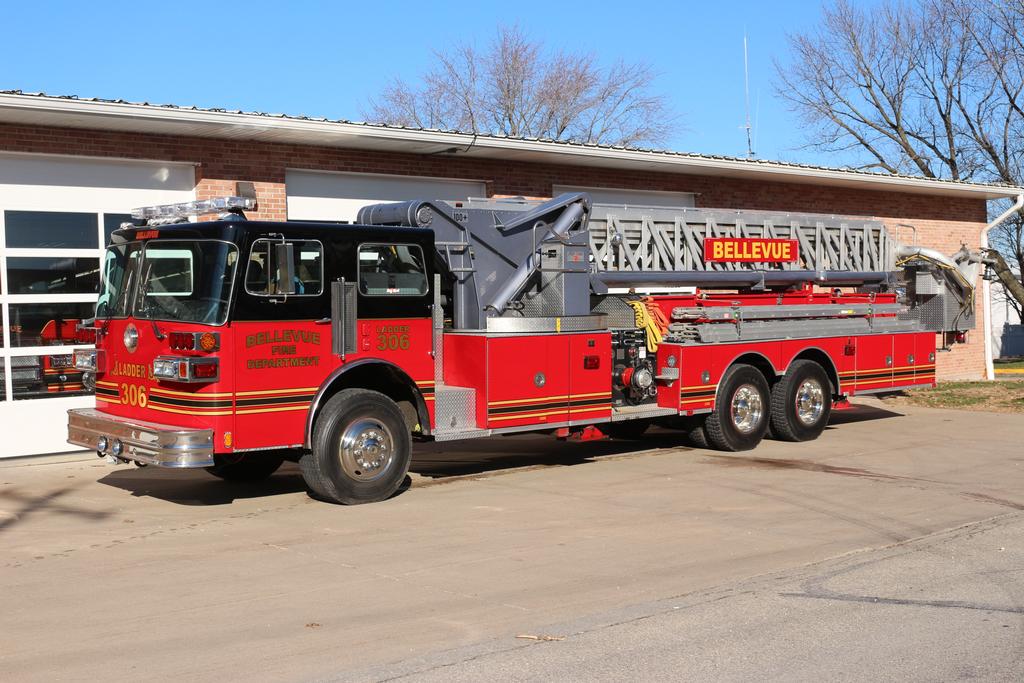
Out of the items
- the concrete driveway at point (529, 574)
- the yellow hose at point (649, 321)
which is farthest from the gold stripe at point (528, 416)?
the yellow hose at point (649, 321)

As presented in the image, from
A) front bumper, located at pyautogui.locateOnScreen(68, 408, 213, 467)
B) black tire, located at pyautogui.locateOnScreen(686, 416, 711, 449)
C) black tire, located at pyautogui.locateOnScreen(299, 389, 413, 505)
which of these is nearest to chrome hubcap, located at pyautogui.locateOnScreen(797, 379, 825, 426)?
black tire, located at pyautogui.locateOnScreen(686, 416, 711, 449)

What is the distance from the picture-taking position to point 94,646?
5656mm

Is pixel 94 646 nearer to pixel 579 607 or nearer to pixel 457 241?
pixel 579 607

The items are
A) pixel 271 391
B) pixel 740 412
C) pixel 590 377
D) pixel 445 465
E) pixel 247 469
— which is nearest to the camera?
pixel 271 391

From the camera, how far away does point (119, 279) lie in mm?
9695

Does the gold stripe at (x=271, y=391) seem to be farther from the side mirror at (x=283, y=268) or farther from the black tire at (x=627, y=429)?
the black tire at (x=627, y=429)

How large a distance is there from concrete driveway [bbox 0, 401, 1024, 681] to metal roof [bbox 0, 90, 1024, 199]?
152 inches

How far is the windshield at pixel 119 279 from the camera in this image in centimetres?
950

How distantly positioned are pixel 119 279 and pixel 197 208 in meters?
0.93

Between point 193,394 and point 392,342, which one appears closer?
point 193,394

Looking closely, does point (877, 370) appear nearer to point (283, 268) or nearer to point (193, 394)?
point (283, 268)

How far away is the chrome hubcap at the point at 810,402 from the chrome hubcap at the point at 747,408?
729mm

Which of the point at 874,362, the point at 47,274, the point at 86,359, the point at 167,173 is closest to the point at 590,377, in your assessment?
the point at 86,359

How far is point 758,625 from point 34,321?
32.1 feet
